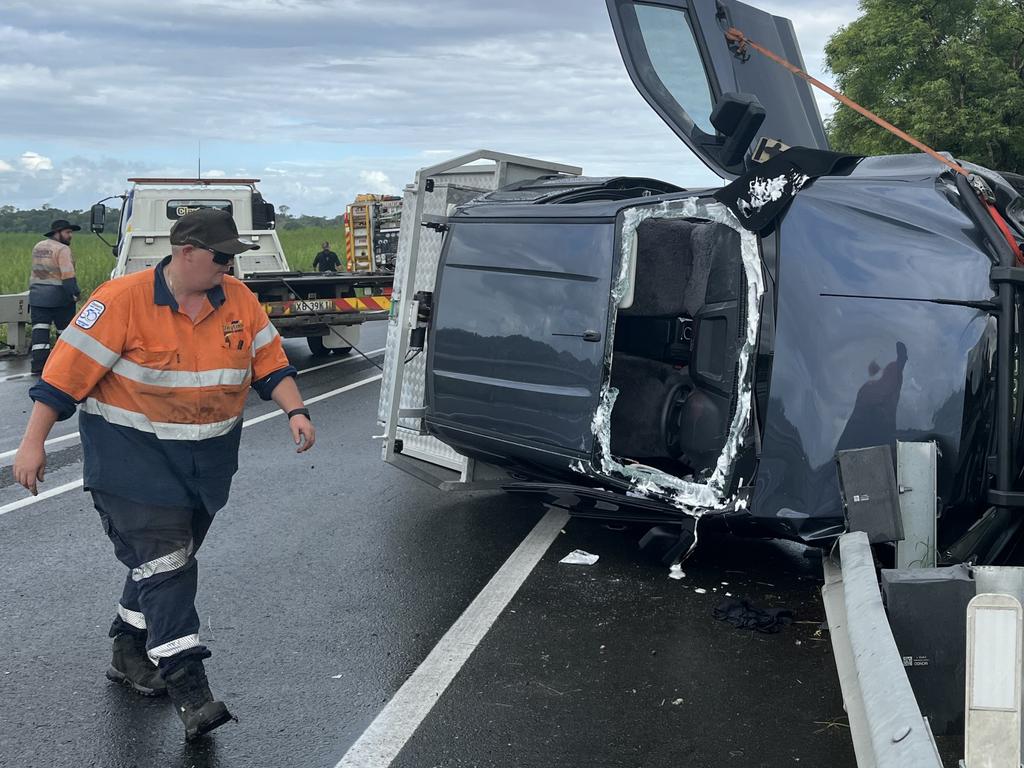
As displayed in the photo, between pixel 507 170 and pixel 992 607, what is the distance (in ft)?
17.6

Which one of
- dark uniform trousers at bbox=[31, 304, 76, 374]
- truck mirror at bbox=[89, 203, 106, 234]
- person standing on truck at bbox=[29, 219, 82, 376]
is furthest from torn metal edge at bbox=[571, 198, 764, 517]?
truck mirror at bbox=[89, 203, 106, 234]

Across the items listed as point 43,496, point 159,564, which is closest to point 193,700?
point 159,564

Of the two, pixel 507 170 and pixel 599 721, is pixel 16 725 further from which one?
pixel 507 170

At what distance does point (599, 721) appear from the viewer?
4.15 meters

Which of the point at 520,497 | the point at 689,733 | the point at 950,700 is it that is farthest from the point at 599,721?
the point at 520,497

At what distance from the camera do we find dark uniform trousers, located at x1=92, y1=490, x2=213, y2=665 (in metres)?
4.15

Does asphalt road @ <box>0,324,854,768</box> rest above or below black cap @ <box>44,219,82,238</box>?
below

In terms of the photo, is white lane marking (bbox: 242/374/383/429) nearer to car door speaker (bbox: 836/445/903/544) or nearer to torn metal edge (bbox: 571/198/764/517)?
torn metal edge (bbox: 571/198/764/517)

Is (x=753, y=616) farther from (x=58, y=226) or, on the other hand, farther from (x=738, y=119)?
(x=58, y=226)

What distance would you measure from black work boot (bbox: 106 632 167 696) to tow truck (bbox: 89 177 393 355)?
869cm

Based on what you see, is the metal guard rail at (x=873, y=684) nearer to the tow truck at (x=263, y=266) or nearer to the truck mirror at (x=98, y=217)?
the tow truck at (x=263, y=266)

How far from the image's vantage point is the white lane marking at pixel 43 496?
→ 741 centimetres

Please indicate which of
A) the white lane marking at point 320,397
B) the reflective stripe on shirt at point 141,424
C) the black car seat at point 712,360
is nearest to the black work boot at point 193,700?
the reflective stripe on shirt at point 141,424

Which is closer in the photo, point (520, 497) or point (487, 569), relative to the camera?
point (487, 569)
